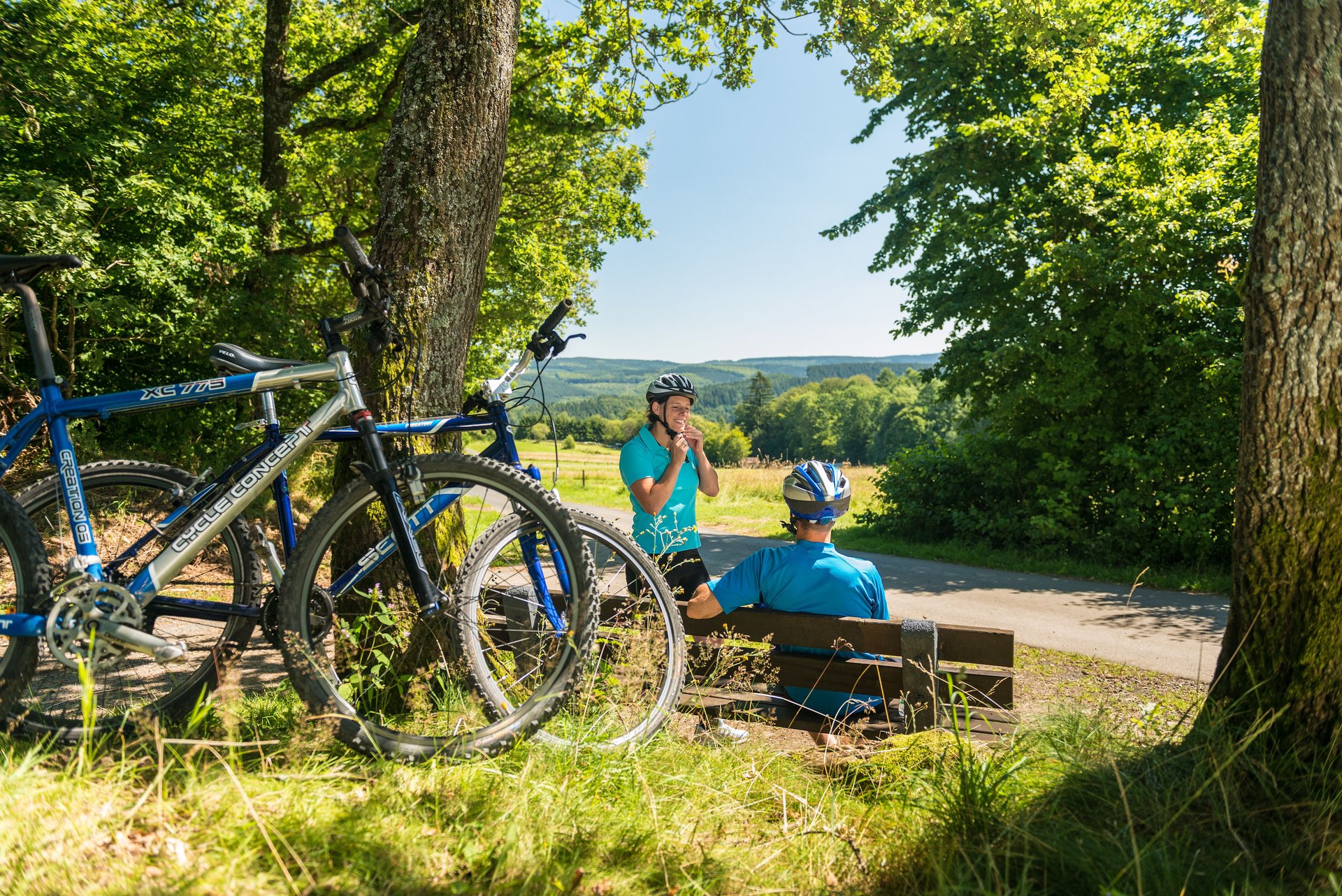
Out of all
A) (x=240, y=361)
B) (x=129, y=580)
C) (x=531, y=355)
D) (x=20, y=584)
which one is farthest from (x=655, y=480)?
(x=20, y=584)

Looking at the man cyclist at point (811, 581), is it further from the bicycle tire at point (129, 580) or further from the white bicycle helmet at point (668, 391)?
the bicycle tire at point (129, 580)

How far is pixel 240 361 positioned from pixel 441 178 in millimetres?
1253

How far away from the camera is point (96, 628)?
2.76 m

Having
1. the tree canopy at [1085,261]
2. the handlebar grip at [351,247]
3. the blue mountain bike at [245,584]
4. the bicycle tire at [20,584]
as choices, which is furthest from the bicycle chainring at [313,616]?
the tree canopy at [1085,261]

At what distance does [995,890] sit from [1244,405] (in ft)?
6.63

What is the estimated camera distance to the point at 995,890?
2.02 metres

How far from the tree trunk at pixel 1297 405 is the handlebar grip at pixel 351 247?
134 inches

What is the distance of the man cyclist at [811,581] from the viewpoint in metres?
3.69

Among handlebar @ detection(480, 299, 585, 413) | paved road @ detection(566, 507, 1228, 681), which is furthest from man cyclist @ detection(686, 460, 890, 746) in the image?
paved road @ detection(566, 507, 1228, 681)

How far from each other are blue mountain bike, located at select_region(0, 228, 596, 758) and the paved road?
552cm

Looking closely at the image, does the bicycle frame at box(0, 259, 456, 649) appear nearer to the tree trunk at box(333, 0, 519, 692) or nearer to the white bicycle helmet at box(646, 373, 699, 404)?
the tree trunk at box(333, 0, 519, 692)

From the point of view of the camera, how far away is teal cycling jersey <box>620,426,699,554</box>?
446cm

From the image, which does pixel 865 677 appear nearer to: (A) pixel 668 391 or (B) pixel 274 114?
(A) pixel 668 391

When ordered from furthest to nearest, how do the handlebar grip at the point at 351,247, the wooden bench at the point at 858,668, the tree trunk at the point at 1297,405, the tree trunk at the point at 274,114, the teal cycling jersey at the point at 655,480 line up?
the tree trunk at the point at 274,114
the teal cycling jersey at the point at 655,480
the wooden bench at the point at 858,668
the handlebar grip at the point at 351,247
the tree trunk at the point at 1297,405
